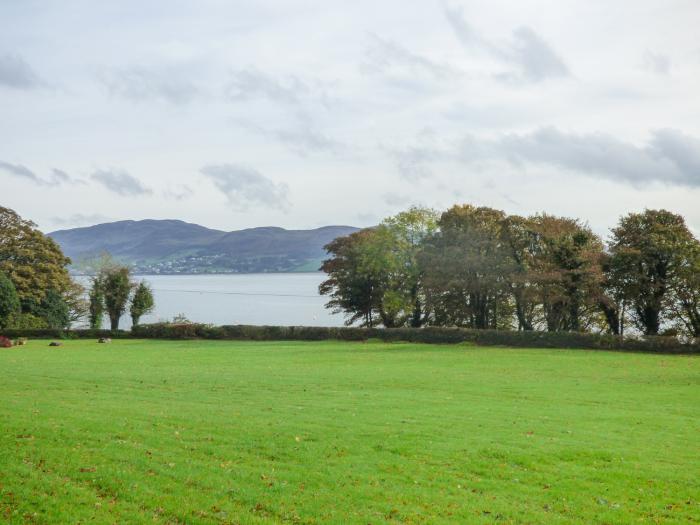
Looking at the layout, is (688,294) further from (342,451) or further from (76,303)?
(76,303)

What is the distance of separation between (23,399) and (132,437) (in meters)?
7.74

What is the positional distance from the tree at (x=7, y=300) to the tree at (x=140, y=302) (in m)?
15.8

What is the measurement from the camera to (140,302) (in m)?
82.1

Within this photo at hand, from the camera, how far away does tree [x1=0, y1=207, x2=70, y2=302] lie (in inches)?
2827

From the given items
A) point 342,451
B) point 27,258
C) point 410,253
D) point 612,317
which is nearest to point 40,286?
point 27,258

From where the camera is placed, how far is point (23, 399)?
2084cm

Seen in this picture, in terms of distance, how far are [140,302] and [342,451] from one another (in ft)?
239

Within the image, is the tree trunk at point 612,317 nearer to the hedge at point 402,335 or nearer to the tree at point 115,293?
the hedge at point 402,335

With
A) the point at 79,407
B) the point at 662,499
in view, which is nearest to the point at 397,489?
the point at 662,499

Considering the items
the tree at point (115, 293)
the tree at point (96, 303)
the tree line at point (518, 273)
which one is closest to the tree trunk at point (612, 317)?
the tree line at point (518, 273)

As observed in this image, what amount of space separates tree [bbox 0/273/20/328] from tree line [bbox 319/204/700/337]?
3437cm

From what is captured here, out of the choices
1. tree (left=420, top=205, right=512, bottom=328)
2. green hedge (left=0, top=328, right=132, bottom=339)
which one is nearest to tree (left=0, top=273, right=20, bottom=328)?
green hedge (left=0, top=328, right=132, bottom=339)

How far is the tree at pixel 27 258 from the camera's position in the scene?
71812mm

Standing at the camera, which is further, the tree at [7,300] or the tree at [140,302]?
the tree at [140,302]
